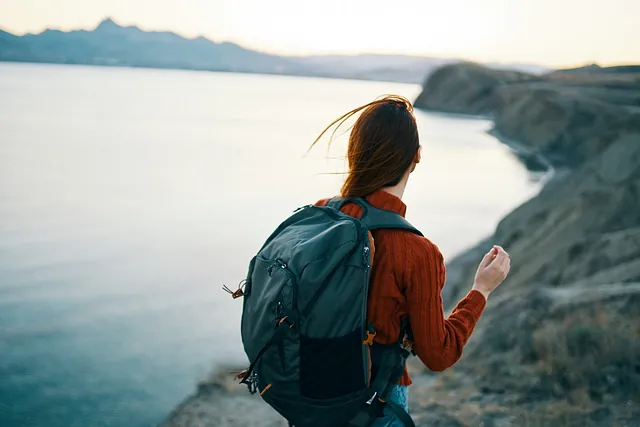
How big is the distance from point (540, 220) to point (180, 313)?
8301 mm

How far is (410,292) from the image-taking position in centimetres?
194

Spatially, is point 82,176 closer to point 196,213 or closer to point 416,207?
point 196,213

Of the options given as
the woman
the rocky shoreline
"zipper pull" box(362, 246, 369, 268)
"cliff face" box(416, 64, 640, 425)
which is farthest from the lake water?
"cliff face" box(416, 64, 640, 425)

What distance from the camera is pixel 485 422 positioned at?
15.7 feet

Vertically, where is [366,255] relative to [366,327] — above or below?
above

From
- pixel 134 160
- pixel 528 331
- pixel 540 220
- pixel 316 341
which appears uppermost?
Answer: pixel 316 341

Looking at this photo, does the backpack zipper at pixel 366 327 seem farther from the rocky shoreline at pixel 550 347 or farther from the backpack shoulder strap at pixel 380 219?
the rocky shoreline at pixel 550 347

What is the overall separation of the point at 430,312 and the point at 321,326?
34 cm

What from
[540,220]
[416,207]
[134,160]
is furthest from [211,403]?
[134,160]

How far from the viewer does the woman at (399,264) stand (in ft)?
6.36

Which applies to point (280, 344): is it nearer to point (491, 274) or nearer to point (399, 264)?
point (399, 264)

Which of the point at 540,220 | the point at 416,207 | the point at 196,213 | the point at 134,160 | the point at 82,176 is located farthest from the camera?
the point at 134,160

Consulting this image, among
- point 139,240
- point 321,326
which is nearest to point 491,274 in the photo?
point 321,326

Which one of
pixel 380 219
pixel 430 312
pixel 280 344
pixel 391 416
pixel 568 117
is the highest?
pixel 380 219
